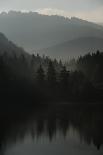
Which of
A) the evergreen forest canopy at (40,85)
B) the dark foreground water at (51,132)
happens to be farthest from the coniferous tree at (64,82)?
the dark foreground water at (51,132)

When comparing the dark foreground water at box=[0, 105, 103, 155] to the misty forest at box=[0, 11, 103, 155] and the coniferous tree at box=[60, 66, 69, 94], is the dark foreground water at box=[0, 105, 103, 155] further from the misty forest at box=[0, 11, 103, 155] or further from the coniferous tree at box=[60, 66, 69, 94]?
the coniferous tree at box=[60, 66, 69, 94]

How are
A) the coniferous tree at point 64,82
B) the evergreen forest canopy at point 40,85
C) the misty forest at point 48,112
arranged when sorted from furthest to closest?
the coniferous tree at point 64,82, the evergreen forest canopy at point 40,85, the misty forest at point 48,112

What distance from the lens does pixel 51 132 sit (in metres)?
81.6

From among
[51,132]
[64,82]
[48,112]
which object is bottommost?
[51,132]

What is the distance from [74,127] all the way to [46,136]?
41.4 feet

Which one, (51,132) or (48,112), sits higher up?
(48,112)

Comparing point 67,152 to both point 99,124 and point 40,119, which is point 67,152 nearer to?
point 99,124

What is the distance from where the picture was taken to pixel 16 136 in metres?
75.2

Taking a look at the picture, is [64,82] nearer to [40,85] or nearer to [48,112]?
[40,85]

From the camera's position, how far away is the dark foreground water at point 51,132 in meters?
61.6

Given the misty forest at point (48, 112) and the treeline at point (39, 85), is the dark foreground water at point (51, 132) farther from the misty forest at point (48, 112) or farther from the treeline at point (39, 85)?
the treeline at point (39, 85)

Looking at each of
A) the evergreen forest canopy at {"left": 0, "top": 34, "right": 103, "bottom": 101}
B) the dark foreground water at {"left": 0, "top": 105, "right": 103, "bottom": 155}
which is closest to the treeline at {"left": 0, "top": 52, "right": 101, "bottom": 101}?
the evergreen forest canopy at {"left": 0, "top": 34, "right": 103, "bottom": 101}

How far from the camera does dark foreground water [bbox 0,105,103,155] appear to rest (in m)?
61.6

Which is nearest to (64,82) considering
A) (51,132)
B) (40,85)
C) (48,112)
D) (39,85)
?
(40,85)
